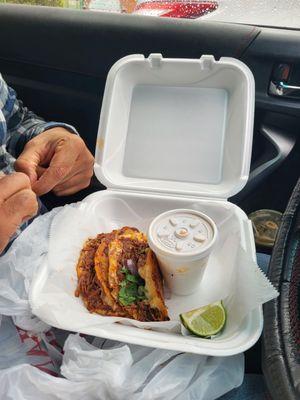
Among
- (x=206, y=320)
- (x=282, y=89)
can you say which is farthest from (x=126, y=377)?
(x=282, y=89)

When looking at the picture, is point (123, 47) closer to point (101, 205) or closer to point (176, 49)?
point (176, 49)

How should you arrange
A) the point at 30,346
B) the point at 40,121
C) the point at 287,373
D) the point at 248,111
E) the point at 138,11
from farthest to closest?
1. the point at 138,11
2. the point at 40,121
3. the point at 248,111
4. the point at 30,346
5. the point at 287,373

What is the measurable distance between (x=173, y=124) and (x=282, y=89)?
0.35 m

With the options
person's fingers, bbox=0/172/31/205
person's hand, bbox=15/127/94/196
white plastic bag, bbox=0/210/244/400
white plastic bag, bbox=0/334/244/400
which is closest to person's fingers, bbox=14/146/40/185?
person's hand, bbox=15/127/94/196

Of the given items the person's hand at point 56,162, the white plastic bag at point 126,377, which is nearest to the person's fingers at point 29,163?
the person's hand at point 56,162

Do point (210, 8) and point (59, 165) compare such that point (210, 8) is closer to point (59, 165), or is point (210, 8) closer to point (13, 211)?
point (59, 165)

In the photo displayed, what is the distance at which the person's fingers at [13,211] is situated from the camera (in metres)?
0.71

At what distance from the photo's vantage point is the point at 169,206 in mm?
974

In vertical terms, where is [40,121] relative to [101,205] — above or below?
above

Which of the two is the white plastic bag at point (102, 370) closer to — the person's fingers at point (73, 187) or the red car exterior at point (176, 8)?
the person's fingers at point (73, 187)

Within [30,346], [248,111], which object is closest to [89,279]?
[30,346]

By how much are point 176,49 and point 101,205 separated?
0.49m

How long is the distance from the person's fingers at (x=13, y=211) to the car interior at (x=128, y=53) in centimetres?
41

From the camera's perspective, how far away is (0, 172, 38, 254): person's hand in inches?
28.0
